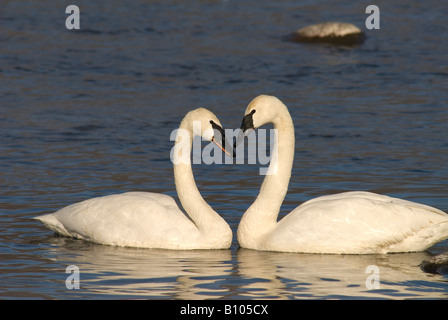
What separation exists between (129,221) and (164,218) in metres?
0.37

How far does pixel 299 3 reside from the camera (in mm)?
28359

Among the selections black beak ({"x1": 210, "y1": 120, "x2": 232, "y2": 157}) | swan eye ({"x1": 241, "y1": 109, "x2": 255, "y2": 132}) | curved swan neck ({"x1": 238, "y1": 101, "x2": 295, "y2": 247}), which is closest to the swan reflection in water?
curved swan neck ({"x1": 238, "y1": 101, "x2": 295, "y2": 247})

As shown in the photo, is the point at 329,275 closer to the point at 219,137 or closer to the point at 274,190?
the point at 274,190

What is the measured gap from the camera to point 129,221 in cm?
1004

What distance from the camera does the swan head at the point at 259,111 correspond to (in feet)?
32.6

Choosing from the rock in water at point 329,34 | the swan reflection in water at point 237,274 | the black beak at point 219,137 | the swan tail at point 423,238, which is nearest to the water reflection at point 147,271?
the swan reflection in water at point 237,274

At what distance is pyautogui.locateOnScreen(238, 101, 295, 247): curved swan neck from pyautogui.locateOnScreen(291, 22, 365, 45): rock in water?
548 inches

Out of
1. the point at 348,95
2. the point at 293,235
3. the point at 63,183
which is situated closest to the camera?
the point at 293,235

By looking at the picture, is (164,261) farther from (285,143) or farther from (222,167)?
(222,167)

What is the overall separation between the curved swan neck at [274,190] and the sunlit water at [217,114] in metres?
0.26
